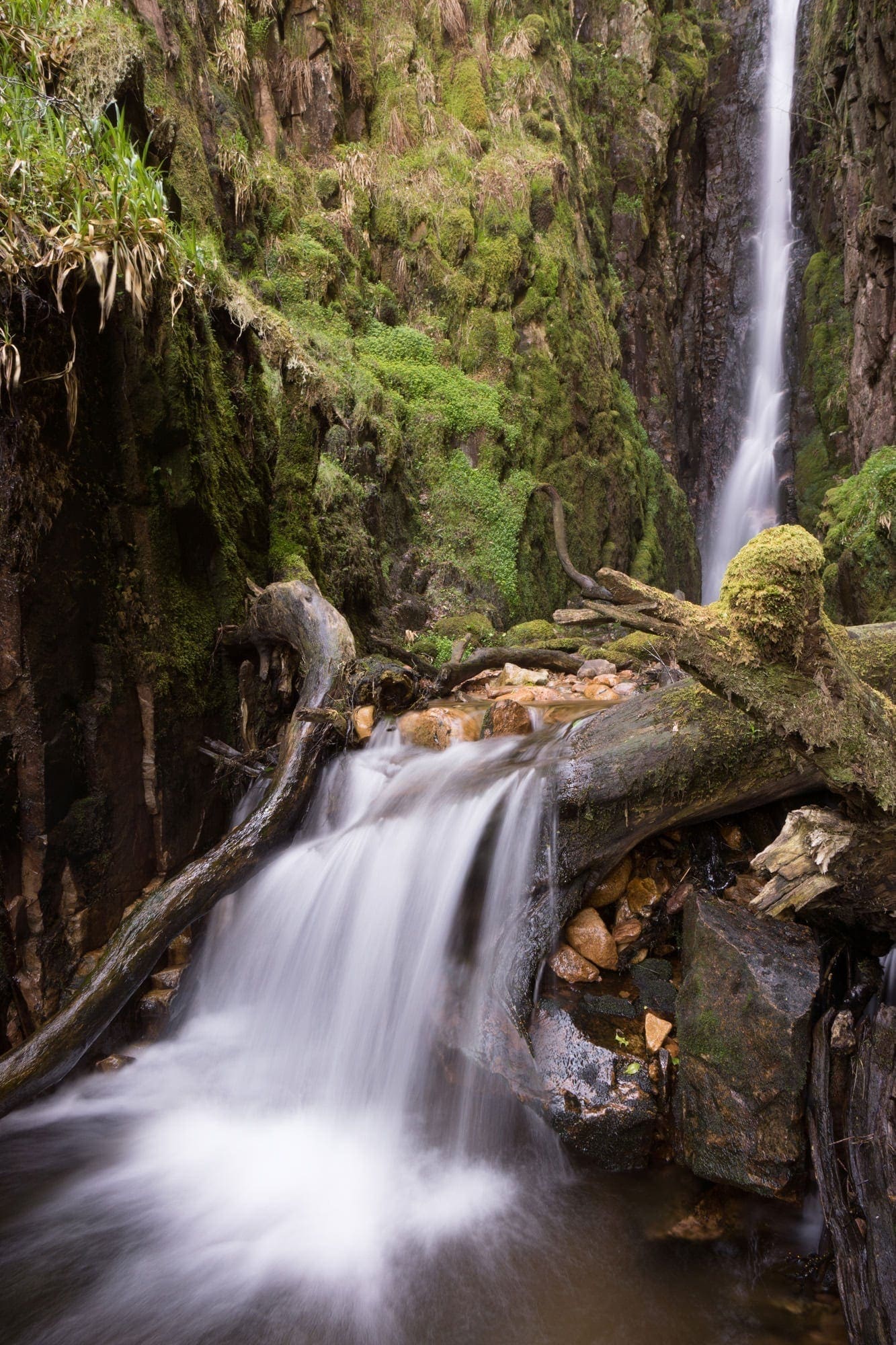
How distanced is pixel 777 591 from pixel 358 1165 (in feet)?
9.95

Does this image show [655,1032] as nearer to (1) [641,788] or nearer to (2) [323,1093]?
(1) [641,788]

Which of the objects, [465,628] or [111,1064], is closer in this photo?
[111,1064]

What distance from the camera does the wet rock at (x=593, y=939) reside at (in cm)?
337

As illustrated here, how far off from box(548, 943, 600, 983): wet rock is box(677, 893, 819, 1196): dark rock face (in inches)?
18.7

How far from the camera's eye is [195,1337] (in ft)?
7.91

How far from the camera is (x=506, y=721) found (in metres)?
5.16

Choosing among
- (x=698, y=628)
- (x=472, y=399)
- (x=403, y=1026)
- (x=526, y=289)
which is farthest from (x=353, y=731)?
(x=526, y=289)

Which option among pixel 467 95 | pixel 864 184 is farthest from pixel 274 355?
pixel 864 184

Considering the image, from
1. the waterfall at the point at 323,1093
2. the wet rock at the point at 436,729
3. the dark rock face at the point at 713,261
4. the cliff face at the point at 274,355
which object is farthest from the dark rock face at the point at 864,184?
the waterfall at the point at 323,1093

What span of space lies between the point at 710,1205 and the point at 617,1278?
46 cm

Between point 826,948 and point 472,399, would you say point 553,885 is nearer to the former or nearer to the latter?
point 826,948

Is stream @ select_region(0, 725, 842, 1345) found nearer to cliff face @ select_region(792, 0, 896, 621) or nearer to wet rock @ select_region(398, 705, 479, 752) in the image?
wet rock @ select_region(398, 705, 479, 752)

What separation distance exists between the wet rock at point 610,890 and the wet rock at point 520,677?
3589 millimetres

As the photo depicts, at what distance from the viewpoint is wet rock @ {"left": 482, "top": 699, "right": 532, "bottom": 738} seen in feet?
16.8
